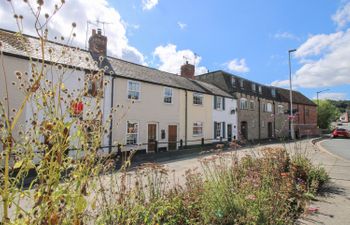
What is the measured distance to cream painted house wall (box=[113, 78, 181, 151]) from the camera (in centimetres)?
1491

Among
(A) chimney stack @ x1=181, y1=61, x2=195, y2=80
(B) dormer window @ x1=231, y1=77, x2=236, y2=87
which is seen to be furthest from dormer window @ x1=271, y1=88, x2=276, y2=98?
(A) chimney stack @ x1=181, y1=61, x2=195, y2=80

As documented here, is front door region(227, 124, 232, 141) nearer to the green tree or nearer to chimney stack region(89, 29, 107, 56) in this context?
chimney stack region(89, 29, 107, 56)

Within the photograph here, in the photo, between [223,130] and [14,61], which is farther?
[223,130]

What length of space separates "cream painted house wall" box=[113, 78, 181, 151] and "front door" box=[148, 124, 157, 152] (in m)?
0.26

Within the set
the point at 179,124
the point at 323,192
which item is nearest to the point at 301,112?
the point at 179,124

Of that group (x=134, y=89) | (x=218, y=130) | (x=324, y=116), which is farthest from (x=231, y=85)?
(x=324, y=116)

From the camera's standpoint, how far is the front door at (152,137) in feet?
55.1

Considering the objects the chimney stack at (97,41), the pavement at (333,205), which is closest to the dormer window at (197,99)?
the chimney stack at (97,41)

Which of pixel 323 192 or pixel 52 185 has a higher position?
pixel 52 185

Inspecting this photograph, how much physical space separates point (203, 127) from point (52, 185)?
20710 mm

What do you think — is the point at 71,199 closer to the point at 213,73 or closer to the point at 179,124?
the point at 179,124

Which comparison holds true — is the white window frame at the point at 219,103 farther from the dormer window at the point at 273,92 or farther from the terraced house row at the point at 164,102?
the dormer window at the point at 273,92

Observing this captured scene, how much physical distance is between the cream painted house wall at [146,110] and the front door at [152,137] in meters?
0.26

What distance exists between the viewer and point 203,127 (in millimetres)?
21969
